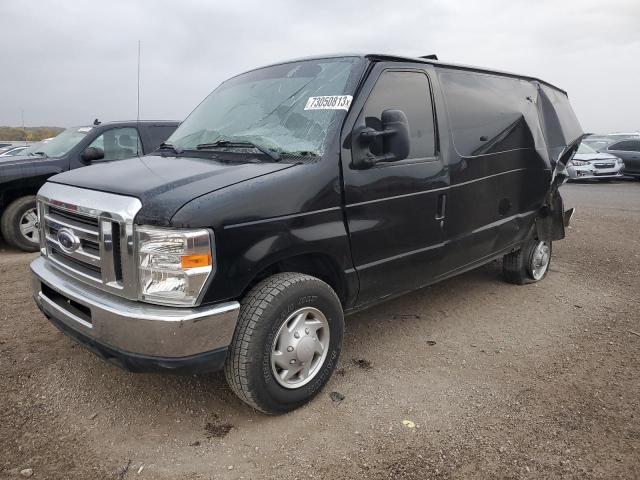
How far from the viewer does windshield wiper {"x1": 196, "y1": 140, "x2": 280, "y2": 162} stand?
125 inches

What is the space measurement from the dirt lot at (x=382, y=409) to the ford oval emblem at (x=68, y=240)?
979mm

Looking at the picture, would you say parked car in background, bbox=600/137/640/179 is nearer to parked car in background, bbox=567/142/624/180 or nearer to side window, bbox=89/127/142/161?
parked car in background, bbox=567/142/624/180

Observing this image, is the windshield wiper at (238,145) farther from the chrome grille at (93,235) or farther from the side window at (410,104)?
the chrome grille at (93,235)

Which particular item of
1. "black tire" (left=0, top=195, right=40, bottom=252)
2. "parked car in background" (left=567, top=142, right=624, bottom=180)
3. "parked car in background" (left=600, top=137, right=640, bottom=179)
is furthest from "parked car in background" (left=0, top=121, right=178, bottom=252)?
"parked car in background" (left=600, top=137, right=640, bottom=179)

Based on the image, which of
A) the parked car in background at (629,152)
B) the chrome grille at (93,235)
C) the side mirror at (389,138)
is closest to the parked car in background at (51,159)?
the chrome grille at (93,235)

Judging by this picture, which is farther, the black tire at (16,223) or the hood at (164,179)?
the black tire at (16,223)

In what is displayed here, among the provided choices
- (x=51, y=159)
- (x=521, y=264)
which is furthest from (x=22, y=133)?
(x=521, y=264)

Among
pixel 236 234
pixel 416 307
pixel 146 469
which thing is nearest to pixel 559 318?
pixel 416 307

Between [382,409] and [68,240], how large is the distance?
6.96ft

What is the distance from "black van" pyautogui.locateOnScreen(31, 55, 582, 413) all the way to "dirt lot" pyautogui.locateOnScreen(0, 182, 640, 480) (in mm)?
389

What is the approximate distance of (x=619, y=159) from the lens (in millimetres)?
18031

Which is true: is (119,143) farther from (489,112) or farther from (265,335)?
(265,335)

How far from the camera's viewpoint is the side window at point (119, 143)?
24.2ft

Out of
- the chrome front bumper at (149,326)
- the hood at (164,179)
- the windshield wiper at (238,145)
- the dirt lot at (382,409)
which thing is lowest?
the dirt lot at (382,409)
